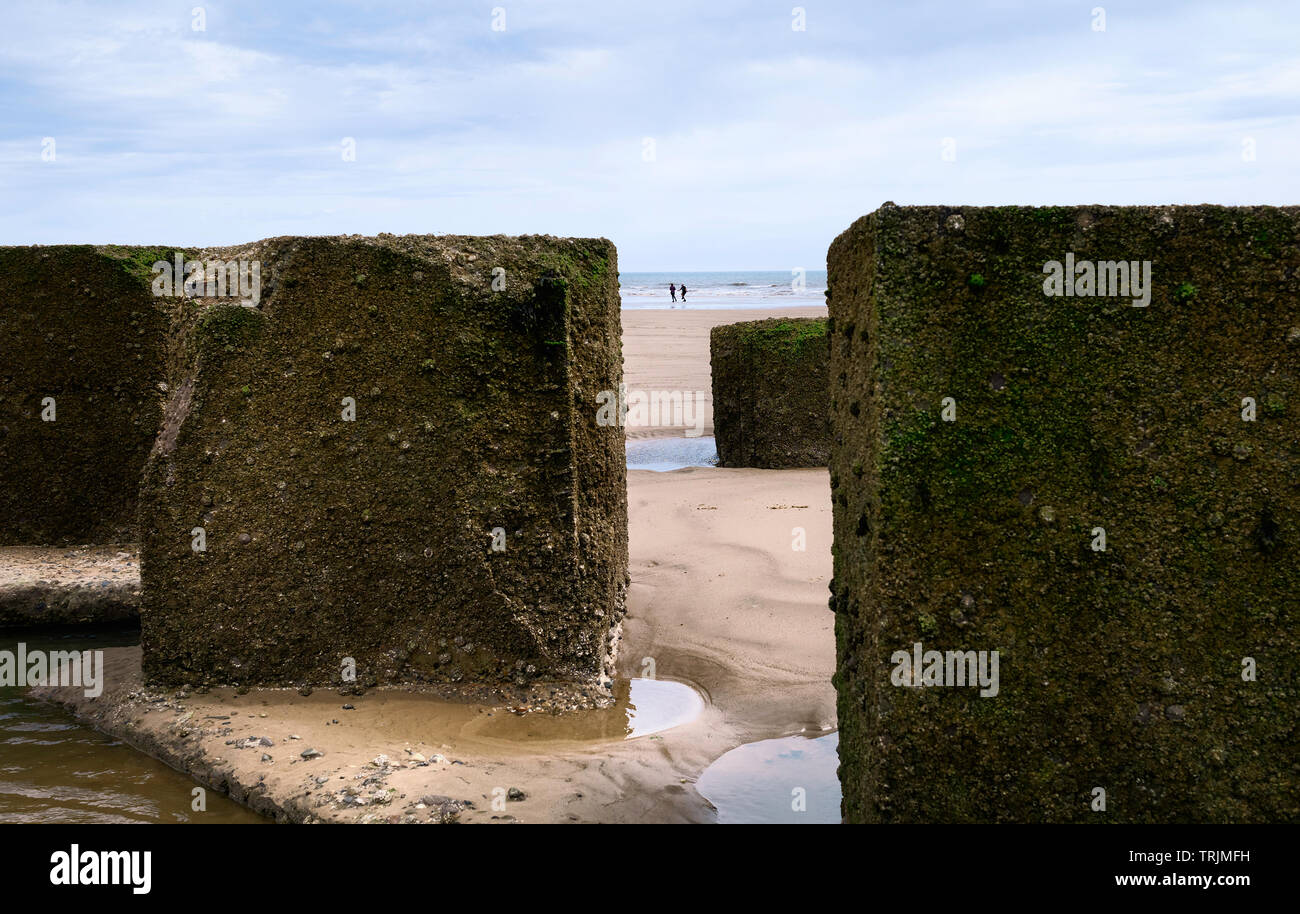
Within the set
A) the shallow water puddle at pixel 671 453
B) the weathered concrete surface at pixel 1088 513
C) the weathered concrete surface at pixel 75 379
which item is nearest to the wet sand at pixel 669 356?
the shallow water puddle at pixel 671 453

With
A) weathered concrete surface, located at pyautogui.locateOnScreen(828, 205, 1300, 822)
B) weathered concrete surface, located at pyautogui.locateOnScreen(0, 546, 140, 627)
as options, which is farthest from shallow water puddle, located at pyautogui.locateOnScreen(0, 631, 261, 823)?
weathered concrete surface, located at pyautogui.locateOnScreen(828, 205, 1300, 822)

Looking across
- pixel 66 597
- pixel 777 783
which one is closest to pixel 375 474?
pixel 777 783

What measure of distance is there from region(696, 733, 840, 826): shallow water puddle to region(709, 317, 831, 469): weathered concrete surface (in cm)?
641

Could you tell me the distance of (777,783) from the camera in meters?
3.94

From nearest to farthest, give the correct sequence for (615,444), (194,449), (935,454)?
(935,454) < (194,449) < (615,444)

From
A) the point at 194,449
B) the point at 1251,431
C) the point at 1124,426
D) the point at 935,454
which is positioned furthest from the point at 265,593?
the point at 1251,431

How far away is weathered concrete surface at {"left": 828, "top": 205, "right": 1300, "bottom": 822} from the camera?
264 cm

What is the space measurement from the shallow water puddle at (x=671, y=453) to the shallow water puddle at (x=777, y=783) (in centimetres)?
681

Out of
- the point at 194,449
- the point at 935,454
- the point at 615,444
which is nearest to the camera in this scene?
the point at 935,454

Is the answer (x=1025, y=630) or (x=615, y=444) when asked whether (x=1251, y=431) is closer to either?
(x=1025, y=630)

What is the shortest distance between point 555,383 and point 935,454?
7.69 feet

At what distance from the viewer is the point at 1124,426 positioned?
8.75 feet

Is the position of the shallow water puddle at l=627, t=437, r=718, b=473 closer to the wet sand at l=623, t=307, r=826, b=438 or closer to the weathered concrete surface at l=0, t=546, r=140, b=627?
the wet sand at l=623, t=307, r=826, b=438

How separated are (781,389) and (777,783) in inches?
277
